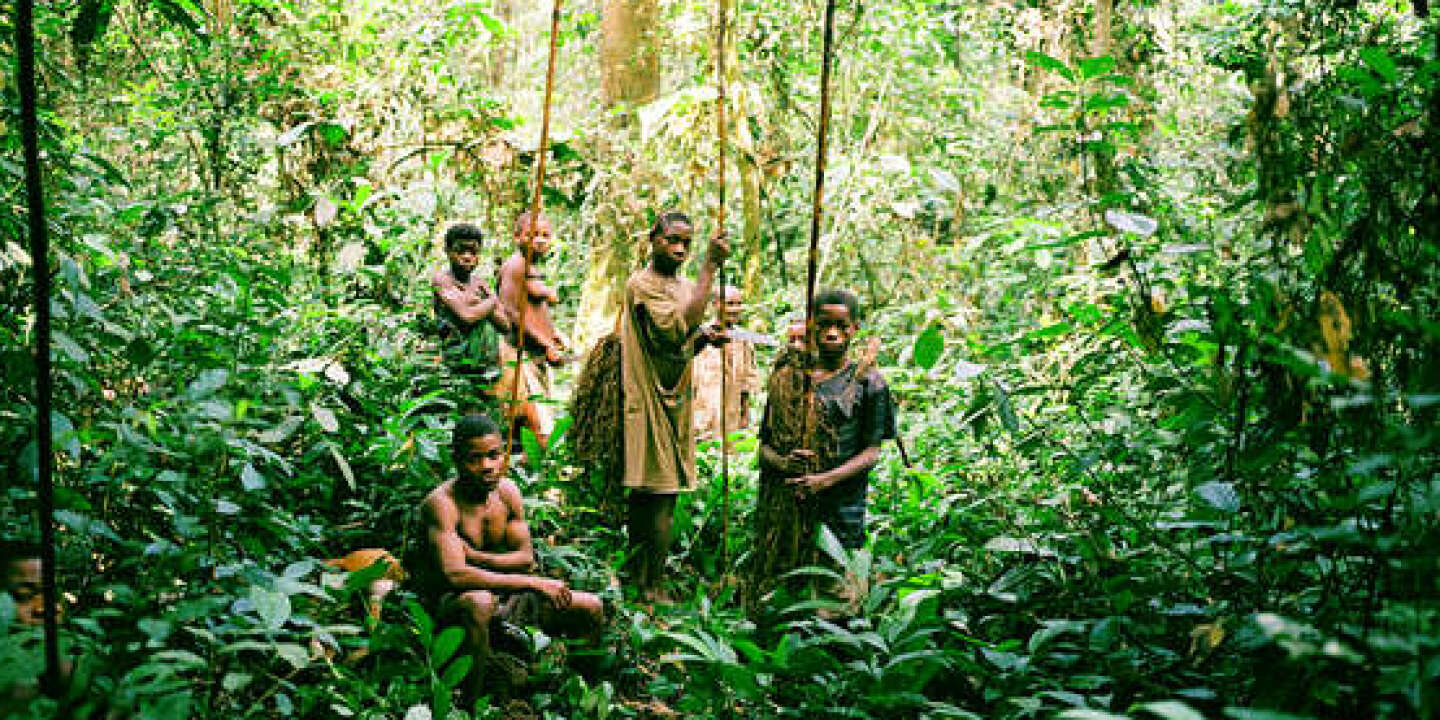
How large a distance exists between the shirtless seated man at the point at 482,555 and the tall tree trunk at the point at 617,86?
15.2ft

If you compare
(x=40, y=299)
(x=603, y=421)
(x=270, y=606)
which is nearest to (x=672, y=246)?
(x=603, y=421)

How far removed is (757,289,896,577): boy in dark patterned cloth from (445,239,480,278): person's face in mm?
2614

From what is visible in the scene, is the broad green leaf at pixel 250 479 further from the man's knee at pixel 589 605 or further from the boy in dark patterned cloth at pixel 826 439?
the boy in dark patterned cloth at pixel 826 439

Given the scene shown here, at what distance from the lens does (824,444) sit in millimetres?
4852

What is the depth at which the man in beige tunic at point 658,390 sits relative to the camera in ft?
18.2

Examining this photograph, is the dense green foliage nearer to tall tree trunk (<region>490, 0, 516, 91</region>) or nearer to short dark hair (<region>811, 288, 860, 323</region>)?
short dark hair (<region>811, 288, 860, 323</region>)

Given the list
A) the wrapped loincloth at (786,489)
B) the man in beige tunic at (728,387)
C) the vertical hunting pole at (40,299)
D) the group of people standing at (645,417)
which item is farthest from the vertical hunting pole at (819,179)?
the man in beige tunic at (728,387)

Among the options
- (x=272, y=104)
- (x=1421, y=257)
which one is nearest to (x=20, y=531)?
(x=1421, y=257)

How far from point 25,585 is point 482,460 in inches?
66.4

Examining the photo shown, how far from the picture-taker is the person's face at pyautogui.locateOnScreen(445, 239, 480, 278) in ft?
22.7

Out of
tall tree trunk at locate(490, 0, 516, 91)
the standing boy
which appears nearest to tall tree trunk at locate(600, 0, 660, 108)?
the standing boy

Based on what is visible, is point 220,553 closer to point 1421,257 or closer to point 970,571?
point 970,571

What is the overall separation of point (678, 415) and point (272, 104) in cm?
421

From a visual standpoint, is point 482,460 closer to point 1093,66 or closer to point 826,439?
point 826,439
